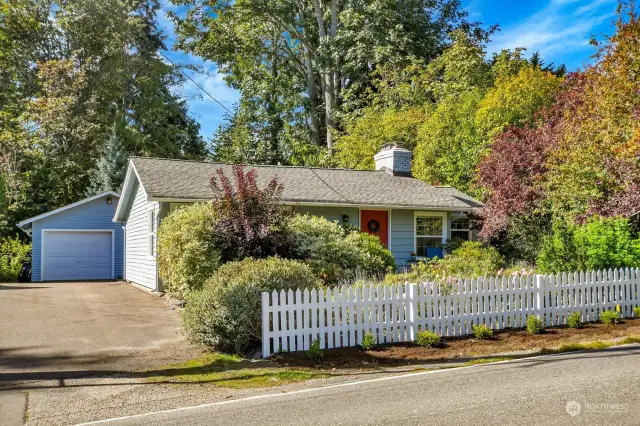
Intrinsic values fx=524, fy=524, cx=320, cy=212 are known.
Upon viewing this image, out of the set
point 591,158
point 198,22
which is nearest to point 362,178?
point 591,158

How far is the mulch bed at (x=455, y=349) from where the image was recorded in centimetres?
776

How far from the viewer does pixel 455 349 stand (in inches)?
333

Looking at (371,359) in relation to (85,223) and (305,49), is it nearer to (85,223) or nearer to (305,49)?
(85,223)

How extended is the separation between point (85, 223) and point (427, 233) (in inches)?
626

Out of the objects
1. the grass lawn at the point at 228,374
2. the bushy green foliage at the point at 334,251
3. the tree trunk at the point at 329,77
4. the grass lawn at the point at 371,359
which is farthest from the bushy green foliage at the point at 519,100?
A: the grass lawn at the point at 228,374

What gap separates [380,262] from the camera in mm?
15102

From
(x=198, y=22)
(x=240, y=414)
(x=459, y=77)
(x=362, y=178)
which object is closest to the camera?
(x=240, y=414)

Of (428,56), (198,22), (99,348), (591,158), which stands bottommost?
(99,348)

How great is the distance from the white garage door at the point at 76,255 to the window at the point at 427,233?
14.8 m

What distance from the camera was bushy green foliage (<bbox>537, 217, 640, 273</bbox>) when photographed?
501 inches

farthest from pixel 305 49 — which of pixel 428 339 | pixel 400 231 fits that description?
pixel 428 339

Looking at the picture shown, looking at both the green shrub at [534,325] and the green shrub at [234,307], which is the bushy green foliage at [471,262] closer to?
the green shrub at [534,325]

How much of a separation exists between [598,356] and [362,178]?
13.9 metres

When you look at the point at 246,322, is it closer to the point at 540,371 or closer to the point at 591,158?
the point at 540,371
